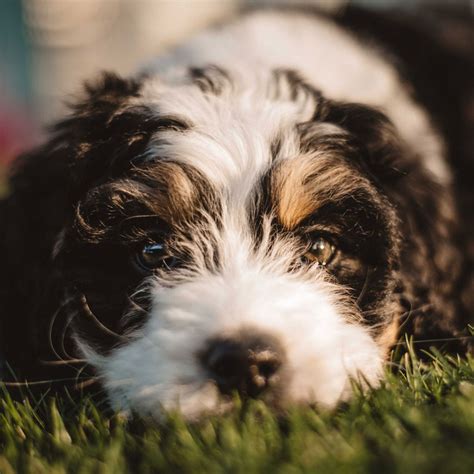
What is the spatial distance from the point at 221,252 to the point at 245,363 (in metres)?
0.62

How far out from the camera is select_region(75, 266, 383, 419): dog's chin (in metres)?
2.39

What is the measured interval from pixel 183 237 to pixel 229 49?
202 centimetres

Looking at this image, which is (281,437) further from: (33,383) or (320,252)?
(33,383)

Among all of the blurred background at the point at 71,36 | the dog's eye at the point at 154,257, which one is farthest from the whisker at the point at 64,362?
the blurred background at the point at 71,36

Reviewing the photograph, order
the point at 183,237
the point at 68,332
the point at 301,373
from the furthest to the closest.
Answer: the point at 68,332
the point at 183,237
the point at 301,373

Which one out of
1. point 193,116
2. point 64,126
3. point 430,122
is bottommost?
point 64,126

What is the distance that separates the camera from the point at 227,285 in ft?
8.84

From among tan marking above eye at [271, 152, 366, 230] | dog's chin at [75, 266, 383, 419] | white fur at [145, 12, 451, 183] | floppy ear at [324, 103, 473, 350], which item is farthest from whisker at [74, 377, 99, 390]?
white fur at [145, 12, 451, 183]

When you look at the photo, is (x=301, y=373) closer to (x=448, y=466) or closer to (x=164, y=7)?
(x=448, y=466)

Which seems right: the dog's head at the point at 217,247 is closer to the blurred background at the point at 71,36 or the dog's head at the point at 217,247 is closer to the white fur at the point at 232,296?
the white fur at the point at 232,296

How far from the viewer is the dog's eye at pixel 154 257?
9.53 ft

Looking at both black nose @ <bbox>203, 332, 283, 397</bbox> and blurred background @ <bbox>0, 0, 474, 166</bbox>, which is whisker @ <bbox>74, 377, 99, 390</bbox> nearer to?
black nose @ <bbox>203, 332, 283, 397</bbox>

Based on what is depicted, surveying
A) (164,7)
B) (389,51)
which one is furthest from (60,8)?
(389,51)

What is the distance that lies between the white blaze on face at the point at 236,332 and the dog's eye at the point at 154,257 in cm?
12
